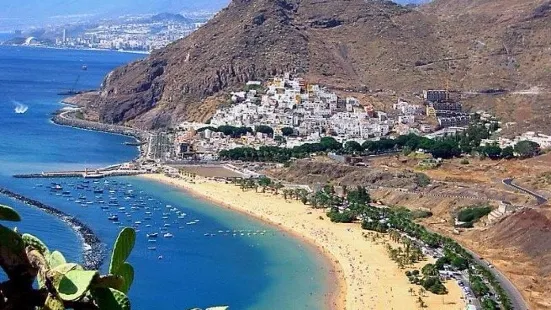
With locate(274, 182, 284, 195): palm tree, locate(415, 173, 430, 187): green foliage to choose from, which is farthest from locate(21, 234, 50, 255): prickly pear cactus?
locate(274, 182, 284, 195): palm tree

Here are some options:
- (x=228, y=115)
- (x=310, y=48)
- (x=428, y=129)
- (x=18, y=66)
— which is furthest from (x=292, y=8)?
(x=18, y=66)

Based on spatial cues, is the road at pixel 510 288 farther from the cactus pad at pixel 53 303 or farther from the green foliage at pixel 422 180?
the cactus pad at pixel 53 303

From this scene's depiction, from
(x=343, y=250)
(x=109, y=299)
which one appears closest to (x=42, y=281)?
(x=109, y=299)

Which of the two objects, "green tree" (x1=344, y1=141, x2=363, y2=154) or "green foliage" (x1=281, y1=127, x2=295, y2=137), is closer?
"green tree" (x1=344, y1=141, x2=363, y2=154)

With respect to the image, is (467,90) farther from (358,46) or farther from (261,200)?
(261,200)

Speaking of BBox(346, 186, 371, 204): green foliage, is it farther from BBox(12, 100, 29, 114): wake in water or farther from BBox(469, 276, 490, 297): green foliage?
BBox(12, 100, 29, 114): wake in water

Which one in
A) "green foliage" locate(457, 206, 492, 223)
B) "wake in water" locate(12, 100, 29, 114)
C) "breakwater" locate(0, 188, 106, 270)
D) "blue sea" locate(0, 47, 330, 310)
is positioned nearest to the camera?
"blue sea" locate(0, 47, 330, 310)

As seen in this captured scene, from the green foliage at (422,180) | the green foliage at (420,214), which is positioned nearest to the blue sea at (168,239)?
the green foliage at (420,214)
